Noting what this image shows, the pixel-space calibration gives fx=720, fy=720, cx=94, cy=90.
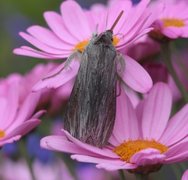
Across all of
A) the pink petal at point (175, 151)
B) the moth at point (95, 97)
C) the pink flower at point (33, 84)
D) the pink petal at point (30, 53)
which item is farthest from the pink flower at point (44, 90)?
the pink petal at point (175, 151)

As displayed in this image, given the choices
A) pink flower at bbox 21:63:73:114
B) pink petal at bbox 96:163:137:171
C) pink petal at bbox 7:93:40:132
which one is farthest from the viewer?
pink flower at bbox 21:63:73:114

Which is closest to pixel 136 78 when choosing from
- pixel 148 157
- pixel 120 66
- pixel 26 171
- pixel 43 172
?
pixel 120 66

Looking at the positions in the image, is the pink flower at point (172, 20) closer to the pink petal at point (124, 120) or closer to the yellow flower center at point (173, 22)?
the yellow flower center at point (173, 22)

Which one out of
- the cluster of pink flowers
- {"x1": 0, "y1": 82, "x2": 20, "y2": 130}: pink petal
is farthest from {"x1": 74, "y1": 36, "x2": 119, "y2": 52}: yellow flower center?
{"x1": 0, "y1": 82, "x2": 20, "y2": 130}: pink petal

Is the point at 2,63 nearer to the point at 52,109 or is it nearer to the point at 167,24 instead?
the point at 52,109

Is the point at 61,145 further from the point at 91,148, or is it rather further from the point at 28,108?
the point at 28,108

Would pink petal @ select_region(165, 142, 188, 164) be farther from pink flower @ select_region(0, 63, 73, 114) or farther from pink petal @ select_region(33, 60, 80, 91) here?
pink flower @ select_region(0, 63, 73, 114)

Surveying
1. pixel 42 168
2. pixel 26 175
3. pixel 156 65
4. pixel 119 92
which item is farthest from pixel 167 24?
pixel 42 168
